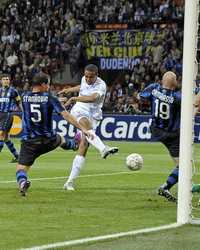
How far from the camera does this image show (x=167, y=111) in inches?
465

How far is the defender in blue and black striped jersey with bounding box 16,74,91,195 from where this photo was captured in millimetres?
11875

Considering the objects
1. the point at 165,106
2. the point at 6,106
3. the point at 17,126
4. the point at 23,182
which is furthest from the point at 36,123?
the point at 17,126

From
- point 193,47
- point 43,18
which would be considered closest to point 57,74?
point 43,18

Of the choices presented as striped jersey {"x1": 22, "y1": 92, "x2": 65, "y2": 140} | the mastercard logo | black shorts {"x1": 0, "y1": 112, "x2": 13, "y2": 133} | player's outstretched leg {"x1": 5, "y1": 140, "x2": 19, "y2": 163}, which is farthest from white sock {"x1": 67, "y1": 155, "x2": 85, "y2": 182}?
the mastercard logo

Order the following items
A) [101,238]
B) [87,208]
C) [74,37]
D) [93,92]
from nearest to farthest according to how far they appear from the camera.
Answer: [101,238], [87,208], [93,92], [74,37]

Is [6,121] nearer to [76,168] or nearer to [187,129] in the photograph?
[76,168]

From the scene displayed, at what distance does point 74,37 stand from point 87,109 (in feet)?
70.1

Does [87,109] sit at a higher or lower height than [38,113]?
lower

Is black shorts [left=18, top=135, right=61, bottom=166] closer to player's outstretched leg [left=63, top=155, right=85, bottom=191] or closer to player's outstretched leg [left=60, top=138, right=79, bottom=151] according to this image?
player's outstretched leg [left=60, top=138, right=79, bottom=151]

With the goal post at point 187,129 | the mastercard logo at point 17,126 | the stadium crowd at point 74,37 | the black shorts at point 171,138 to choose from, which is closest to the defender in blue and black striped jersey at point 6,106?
the black shorts at point 171,138

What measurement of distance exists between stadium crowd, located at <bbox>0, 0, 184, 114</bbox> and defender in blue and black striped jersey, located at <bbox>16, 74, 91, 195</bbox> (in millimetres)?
17831

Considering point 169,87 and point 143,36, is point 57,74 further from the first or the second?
point 169,87

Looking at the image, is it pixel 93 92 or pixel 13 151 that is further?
pixel 13 151

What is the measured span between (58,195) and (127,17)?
23.1m
